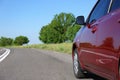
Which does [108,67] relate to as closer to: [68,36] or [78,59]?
[78,59]

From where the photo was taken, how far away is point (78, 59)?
372 inches

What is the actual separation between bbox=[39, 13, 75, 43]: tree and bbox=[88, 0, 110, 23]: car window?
375 feet

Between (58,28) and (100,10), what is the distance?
388 feet

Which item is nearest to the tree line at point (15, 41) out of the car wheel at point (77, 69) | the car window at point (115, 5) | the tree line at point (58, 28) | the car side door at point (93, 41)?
the tree line at point (58, 28)

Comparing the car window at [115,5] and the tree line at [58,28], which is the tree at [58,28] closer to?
the tree line at [58,28]

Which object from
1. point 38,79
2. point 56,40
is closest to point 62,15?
point 56,40

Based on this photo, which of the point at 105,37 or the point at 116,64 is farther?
the point at 105,37

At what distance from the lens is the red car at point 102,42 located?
6363 millimetres

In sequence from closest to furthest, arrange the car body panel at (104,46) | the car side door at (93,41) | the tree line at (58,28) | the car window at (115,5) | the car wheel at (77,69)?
1. the car body panel at (104,46)
2. the car window at (115,5)
3. the car side door at (93,41)
4. the car wheel at (77,69)
5. the tree line at (58,28)

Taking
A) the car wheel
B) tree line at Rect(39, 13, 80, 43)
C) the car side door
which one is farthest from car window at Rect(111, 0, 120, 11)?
tree line at Rect(39, 13, 80, 43)

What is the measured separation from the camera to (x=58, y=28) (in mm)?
126250

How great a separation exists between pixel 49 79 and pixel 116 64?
350cm

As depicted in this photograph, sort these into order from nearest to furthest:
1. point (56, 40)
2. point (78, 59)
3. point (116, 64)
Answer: point (116, 64) → point (78, 59) → point (56, 40)

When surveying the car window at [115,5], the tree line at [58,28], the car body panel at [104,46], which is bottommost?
the car body panel at [104,46]
